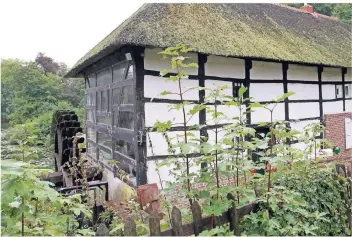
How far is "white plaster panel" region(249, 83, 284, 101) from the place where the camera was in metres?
8.25

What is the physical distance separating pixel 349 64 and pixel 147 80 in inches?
276

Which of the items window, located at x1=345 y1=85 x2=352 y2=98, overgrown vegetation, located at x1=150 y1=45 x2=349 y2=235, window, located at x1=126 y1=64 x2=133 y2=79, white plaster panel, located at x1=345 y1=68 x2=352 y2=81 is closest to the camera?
overgrown vegetation, located at x1=150 y1=45 x2=349 y2=235

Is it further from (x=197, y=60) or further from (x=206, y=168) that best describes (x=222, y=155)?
(x=197, y=60)

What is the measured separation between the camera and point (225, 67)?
25.0ft

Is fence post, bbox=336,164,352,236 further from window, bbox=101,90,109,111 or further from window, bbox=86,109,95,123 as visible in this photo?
window, bbox=86,109,95,123

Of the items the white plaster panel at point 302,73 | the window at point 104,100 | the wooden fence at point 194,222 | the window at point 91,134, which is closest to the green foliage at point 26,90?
the window at point 91,134

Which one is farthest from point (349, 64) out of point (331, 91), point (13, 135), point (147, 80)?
point (13, 135)

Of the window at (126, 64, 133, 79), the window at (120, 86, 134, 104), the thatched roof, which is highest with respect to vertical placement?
the thatched roof

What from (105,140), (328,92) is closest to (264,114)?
(328,92)

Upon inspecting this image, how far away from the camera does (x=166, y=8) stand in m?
7.33

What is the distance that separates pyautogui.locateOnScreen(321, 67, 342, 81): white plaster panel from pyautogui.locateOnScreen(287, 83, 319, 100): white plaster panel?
1.83 ft

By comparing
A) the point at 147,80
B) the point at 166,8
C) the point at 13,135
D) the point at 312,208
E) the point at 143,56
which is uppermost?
the point at 166,8

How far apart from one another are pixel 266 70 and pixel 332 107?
3.68 metres

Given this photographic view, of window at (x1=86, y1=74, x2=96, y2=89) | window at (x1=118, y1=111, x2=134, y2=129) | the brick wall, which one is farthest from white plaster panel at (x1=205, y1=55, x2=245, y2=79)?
window at (x1=86, y1=74, x2=96, y2=89)
